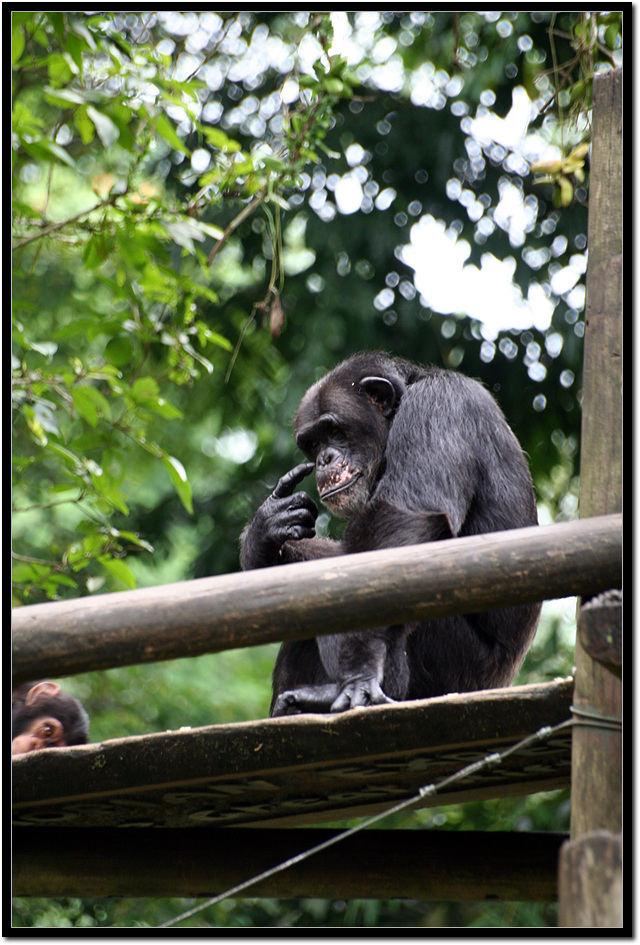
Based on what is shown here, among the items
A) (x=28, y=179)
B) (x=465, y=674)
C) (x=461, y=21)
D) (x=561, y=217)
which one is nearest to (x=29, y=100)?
(x=28, y=179)

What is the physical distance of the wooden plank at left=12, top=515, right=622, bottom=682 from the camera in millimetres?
1718

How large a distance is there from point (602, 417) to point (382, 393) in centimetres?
167

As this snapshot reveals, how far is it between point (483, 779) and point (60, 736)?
171 cm

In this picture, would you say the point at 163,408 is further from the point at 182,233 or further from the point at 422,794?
the point at 422,794

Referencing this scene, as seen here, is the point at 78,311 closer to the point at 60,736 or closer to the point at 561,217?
the point at 561,217

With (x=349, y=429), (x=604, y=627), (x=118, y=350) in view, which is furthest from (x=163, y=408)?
(x=604, y=627)

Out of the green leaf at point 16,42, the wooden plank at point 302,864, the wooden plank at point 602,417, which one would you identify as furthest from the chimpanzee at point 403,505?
the green leaf at point 16,42

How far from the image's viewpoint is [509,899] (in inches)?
121

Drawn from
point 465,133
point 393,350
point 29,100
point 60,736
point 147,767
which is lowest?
point 147,767

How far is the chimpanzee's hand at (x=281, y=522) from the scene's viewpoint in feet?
10.7

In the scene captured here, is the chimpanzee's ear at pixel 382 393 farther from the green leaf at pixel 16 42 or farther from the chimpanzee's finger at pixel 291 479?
the green leaf at pixel 16 42

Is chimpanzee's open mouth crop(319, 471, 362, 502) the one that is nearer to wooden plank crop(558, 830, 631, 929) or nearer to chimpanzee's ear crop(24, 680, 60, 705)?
chimpanzee's ear crop(24, 680, 60, 705)

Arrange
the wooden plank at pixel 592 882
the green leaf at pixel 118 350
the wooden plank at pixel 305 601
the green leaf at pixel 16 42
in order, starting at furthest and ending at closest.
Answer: the green leaf at pixel 118 350
the green leaf at pixel 16 42
the wooden plank at pixel 305 601
the wooden plank at pixel 592 882

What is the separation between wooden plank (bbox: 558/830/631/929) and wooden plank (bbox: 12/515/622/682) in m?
0.41
